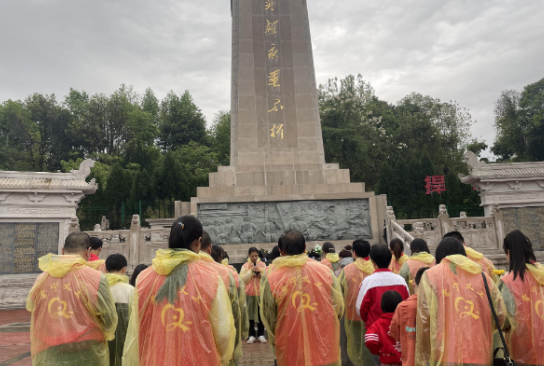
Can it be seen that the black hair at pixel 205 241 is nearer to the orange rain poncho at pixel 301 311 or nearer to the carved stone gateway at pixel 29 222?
the orange rain poncho at pixel 301 311

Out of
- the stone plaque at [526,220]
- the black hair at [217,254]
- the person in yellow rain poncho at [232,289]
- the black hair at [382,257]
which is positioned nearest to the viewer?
the person in yellow rain poncho at [232,289]

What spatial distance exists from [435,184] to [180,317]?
64.5 ft

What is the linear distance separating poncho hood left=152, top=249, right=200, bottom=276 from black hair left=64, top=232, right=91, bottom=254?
950mm

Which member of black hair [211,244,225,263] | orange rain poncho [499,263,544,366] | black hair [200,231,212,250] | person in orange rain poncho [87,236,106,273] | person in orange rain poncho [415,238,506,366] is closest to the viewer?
person in orange rain poncho [415,238,506,366]

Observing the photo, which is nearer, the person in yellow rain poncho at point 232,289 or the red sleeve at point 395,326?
the person in yellow rain poncho at point 232,289

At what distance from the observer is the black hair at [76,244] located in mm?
2803

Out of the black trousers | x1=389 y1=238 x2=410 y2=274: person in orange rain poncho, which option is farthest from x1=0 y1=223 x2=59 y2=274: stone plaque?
x1=389 y1=238 x2=410 y2=274: person in orange rain poncho

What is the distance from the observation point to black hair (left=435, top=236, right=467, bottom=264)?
8.59 feet

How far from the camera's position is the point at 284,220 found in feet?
33.2

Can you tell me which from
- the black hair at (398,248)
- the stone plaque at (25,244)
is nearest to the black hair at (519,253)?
the black hair at (398,248)

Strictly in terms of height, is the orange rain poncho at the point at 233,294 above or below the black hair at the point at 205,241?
below

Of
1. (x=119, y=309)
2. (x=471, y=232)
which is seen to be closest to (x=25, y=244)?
(x=119, y=309)

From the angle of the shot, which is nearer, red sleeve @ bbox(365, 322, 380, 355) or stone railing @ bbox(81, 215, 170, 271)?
red sleeve @ bbox(365, 322, 380, 355)

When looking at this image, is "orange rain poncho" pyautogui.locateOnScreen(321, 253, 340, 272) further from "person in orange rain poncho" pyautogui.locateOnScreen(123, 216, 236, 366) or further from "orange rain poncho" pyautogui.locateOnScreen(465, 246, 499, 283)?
"person in orange rain poncho" pyautogui.locateOnScreen(123, 216, 236, 366)
